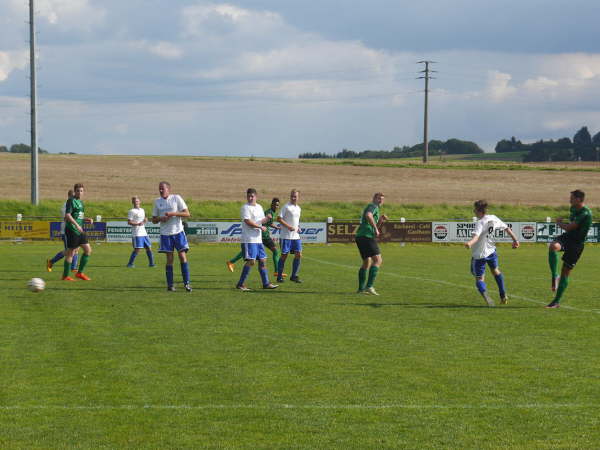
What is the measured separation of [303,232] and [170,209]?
25.2 meters

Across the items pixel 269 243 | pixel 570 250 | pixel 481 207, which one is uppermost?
pixel 481 207

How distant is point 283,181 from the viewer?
73.2 metres

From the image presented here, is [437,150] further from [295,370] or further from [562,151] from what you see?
[295,370]

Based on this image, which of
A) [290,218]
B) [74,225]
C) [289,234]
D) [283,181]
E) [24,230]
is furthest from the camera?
[283,181]

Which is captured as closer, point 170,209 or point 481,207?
point 481,207

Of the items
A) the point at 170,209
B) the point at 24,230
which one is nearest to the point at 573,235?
the point at 170,209

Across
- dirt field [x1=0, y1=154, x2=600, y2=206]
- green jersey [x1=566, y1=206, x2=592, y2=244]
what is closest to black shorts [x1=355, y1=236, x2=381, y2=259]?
green jersey [x1=566, y1=206, x2=592, y2=244]

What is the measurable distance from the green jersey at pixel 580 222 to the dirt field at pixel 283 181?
4620 centimetres

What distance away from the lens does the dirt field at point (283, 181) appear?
62969mm

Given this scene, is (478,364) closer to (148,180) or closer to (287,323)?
(287,323)

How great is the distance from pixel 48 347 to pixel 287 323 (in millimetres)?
3618

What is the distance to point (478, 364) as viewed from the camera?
9.29m

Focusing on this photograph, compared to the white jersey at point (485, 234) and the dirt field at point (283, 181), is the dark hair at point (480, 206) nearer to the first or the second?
the white jersey at point (485, 234)

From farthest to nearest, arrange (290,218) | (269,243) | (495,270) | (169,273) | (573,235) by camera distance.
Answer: (269,243), (290,218), (169,273), (495,270), (573,235)
